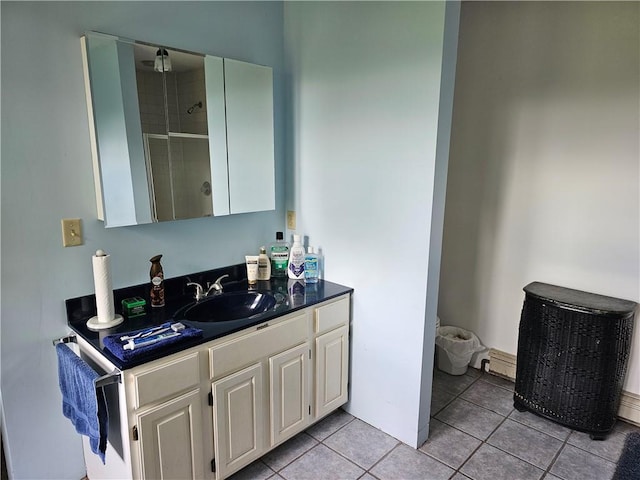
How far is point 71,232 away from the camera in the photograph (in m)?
1.67

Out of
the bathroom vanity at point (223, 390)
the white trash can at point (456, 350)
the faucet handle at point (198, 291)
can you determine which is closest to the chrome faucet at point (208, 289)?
the faucet handle at point (198, 291)

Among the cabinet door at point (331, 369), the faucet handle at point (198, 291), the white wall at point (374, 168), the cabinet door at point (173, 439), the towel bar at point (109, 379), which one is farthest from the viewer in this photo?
the cabinet door at point (331, 369)

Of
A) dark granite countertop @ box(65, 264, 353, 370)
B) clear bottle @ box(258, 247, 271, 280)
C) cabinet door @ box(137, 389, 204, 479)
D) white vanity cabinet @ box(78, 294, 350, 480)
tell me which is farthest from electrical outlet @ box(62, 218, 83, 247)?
clear bottle @ box(258, 247, 271, 280)

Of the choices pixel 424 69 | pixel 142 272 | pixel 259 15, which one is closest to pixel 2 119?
pixel 142 272

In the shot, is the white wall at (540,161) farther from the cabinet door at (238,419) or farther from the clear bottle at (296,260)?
the cabinet door at (238,419)

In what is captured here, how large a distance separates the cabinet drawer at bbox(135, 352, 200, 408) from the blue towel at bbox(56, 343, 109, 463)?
133 millimetres

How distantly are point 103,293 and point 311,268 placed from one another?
3.39ft

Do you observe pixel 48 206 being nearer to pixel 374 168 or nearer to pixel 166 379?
pixel 166 379

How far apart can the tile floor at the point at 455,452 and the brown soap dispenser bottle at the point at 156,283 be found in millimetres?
881

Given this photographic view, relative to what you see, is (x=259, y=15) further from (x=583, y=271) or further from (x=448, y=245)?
(x=583, y=271)

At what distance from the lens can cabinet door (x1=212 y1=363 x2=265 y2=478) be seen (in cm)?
169

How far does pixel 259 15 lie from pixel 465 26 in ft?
4.56

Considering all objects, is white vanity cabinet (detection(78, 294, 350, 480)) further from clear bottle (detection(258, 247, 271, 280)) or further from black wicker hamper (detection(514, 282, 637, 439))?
black wicker hamper (detection(514, 282, 637, 439))

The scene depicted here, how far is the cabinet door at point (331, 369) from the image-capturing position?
212cm
